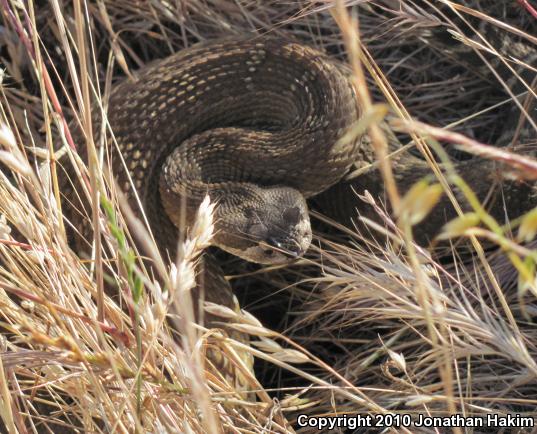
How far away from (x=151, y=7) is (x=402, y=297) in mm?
2506

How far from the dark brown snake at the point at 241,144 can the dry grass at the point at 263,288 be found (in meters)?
0.20

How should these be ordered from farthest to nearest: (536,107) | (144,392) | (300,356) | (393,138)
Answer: (393,138), (536,107), (144,392), (300,356)

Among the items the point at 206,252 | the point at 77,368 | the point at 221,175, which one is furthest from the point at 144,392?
the point at 221,175

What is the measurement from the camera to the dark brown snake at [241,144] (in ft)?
11.5

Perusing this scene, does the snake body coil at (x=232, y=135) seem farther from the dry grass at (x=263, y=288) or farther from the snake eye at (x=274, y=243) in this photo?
the dry grass at (x=263, y=288)

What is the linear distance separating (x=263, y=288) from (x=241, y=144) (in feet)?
2.44

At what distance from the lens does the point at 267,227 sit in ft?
11.3

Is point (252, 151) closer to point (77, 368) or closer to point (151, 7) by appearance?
point (151, 7)

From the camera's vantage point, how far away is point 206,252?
3.57 meters

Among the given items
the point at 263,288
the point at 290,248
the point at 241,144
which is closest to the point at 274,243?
the point at 290,248

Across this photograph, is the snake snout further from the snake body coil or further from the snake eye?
the snake body coil

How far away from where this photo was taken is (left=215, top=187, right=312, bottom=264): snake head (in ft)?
11.0

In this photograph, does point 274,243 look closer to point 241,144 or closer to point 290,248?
point 290,248

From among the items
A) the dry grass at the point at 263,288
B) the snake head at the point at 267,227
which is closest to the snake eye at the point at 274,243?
the snake head at the point at 267,227
